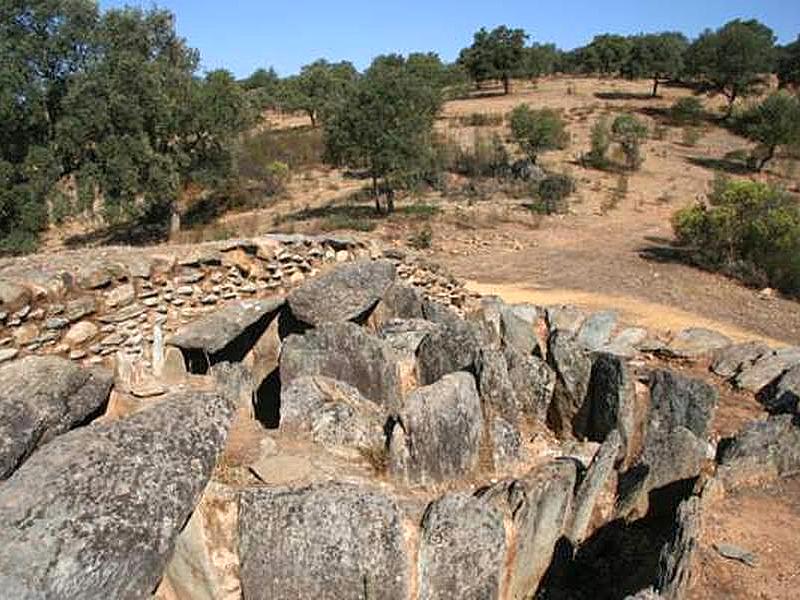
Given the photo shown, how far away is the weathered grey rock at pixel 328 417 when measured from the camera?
6660 mm

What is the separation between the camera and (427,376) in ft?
27.1

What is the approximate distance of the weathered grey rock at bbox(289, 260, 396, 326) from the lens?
9.20 metres

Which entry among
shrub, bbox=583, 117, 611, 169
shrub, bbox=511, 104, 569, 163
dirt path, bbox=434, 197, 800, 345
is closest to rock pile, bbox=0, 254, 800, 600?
dirt path, bbox=434, 197, 800, 345

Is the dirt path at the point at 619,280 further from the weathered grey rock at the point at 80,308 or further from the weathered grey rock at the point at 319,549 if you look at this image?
the weathered grey rock at the point at 319,549

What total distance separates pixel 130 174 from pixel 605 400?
14840mm

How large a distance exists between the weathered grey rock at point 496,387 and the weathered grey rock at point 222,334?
3179 mm

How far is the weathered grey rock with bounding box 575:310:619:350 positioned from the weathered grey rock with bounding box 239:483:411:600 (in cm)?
676

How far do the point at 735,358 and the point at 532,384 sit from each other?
157 inches

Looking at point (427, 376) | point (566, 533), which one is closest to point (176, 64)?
point (427, 376)

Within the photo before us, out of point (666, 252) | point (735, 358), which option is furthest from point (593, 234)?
point (735, 358)

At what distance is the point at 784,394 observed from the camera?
8.82 metres

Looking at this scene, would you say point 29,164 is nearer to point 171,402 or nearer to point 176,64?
point 176,64

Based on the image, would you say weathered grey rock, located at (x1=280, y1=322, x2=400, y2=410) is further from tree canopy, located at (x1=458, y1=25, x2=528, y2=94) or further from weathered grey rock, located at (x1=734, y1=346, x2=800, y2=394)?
tree canopy, located at (x1=458, y1=25, x2=528, y2=94)

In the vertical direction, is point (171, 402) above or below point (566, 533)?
Result: above
